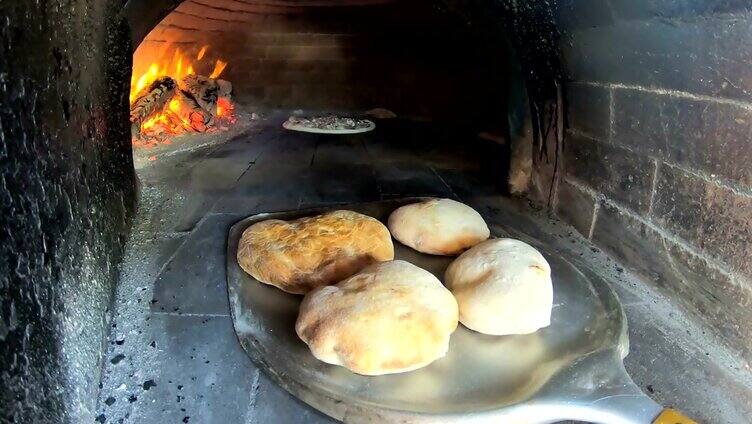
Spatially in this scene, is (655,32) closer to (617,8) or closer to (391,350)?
(617,8)

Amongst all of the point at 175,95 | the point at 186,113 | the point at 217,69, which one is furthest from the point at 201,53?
the point at 186,113

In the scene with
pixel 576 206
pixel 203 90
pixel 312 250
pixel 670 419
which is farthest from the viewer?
pixel 203 90

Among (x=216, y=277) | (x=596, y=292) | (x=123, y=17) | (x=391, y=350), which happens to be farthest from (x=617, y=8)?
(x=123, y=17)

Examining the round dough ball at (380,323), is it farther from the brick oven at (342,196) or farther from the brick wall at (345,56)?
the brick wall at (345,56)

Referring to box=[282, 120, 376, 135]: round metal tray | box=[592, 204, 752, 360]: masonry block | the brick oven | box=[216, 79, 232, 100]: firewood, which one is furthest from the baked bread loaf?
box=[216, 79, 232, 100]: firewood

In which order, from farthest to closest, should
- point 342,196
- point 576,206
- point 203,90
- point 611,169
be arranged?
point 203,90
point 342,196
point 576,206
point 611,169

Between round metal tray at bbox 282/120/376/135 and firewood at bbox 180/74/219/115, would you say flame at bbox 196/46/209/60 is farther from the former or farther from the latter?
round metal tray at bbox 282/120/376/135

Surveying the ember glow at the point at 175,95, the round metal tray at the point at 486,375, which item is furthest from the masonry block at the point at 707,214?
the ember glow at the point at 175,95

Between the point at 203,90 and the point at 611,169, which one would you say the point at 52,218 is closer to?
the point at 611,169
